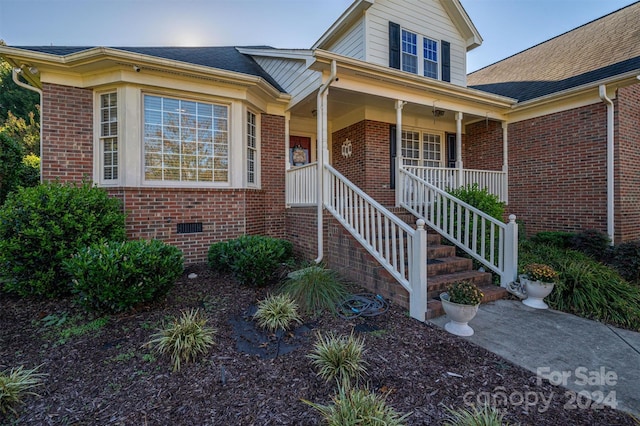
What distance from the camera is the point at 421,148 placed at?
8.73 meters

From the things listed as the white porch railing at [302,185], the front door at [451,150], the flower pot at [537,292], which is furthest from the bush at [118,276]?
the front door at [451,150]

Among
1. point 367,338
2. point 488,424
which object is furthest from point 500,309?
point 488,424

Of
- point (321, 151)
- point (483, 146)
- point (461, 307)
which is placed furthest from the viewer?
point (483, 146)

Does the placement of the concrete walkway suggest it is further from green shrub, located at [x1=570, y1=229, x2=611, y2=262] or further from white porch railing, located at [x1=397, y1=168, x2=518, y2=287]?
green shrub, located at [x1=570, y1=229, x2=611, y2=262]

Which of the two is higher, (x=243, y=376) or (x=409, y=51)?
(x=409, y=51)

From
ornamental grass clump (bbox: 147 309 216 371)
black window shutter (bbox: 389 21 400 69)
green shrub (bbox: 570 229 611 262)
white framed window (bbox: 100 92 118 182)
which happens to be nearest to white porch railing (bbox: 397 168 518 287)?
green shrub (bbox: 570 229 611 262)

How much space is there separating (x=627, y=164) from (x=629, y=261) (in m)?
2.37

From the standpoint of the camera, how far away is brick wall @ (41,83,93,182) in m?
5.42

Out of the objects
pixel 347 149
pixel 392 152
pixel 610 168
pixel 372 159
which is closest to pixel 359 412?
pixel 372 159

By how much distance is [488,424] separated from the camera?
1.86m

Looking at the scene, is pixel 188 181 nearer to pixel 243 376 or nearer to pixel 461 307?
pixel 243 376

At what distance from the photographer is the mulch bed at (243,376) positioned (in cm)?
217

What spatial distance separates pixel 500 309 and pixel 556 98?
585 centimetres

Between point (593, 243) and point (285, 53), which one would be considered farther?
point (285, 53)
